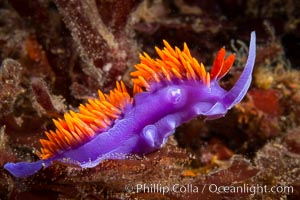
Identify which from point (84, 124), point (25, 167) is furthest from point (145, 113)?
point (25, 167)

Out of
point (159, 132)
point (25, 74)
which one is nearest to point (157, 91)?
point (159, 132)

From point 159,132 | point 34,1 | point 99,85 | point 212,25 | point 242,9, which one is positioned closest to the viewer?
point 159,132

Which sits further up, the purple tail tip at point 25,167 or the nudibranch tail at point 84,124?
the nudibranch tail at point 84,124

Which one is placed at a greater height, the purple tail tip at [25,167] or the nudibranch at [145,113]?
the nudibranch at [145,113]

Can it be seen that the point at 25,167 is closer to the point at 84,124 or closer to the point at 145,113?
the point at 84,124

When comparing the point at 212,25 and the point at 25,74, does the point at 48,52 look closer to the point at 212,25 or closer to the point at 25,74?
the point at 25,74

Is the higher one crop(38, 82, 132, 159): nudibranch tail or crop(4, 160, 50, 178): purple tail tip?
crop(38, 82, 132, 159): nudibranch tail
